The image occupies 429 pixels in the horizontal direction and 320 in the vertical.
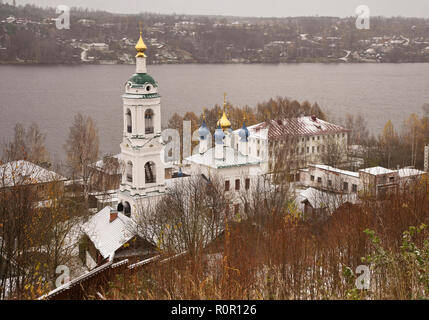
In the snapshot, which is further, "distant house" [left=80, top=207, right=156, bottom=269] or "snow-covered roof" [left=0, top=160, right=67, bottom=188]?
"distant house" [left=80, top=207, right=156, bottom=269]

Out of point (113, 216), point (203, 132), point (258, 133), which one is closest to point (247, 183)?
point (203, 132)

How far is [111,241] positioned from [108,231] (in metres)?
0.45

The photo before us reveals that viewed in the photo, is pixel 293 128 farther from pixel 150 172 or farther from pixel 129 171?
pixel 129 171

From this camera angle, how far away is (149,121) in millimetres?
12977

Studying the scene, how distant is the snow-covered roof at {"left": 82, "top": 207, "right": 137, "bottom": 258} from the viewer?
10.8m

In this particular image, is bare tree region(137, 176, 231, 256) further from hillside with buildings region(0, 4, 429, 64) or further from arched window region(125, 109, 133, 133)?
hillside with buildings region(0, 4, 429, 64)

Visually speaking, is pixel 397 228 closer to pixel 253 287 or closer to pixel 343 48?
pixel 253 287

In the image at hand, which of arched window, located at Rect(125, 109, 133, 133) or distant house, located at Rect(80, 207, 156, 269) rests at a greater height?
arched window, located at Rect(125, 109, 133, 133)

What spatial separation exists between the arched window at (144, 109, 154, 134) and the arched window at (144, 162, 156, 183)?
77 cm

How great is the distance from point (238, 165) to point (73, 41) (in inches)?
1523

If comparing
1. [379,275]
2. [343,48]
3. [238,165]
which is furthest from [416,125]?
[343,48]

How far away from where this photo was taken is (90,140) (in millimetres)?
22125

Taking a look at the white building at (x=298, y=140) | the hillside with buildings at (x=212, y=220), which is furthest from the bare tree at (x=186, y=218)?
the white building at (x=298, y=140)

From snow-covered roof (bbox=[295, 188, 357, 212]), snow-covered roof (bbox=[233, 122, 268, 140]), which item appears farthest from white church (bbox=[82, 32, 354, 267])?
snow-covered roof (bbox=[233, 122, 268, 140])
